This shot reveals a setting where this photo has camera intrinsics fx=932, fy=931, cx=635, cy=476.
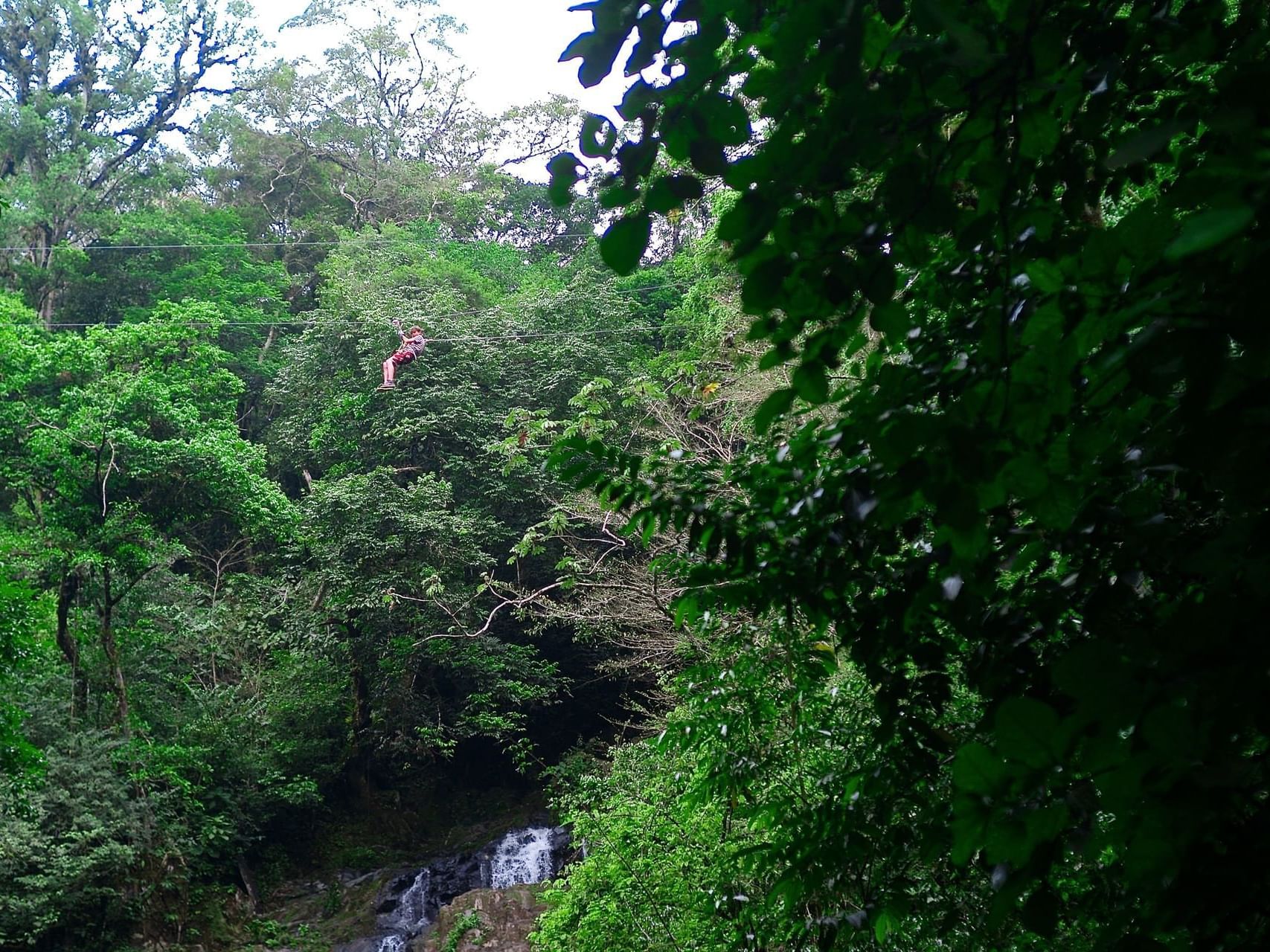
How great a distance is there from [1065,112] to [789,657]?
1.87m

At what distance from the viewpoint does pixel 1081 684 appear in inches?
25.3

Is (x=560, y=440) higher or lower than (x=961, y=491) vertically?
higher

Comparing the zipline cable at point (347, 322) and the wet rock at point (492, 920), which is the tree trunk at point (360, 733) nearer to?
the wet rock at point (492, 920)

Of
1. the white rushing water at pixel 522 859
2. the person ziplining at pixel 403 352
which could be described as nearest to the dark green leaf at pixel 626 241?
the white rushing water at pixel 522 859

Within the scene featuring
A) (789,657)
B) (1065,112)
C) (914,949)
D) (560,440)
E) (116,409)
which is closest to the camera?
(1065,112)

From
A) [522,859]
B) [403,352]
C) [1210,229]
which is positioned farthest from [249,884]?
[1210,229]

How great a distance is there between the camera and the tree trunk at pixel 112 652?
406 inches

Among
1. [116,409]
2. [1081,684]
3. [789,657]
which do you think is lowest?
[789,657]

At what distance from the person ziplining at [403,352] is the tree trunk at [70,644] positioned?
14.4 feet

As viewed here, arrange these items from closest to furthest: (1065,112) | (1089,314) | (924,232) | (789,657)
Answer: (1089,314) < (924,232) < (1065,112) < (789,657)

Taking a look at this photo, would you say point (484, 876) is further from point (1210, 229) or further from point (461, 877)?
point (1210, 229)

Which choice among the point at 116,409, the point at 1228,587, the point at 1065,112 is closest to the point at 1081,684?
the point at 1228,587

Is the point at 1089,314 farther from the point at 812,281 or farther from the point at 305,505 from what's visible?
the point at 305,505

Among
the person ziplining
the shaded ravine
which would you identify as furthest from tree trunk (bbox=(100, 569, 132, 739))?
the person ziplining
